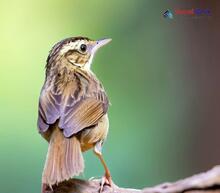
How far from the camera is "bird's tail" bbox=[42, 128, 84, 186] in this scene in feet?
5.52

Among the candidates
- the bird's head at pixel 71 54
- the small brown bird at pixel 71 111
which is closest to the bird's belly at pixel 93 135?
the small brown bird at pixel 71 111

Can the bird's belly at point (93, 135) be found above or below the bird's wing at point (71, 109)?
below

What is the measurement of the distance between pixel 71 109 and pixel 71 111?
1cm

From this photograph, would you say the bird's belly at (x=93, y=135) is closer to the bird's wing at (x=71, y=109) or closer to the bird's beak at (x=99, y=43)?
the bird's wing at (x=71, y=109)

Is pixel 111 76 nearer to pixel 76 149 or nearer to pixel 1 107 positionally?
pixel 1 107

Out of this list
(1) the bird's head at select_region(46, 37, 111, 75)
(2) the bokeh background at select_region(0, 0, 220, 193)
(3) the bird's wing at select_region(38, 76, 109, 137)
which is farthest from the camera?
(2) the bokeh background at select_region(0, 0, 220, 193)

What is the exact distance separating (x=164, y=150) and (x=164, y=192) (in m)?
0.86

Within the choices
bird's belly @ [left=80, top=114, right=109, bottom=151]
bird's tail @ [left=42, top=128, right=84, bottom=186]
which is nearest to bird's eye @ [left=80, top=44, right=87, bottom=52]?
bird's belly @ [left=80, top=114, right=109, bottom=151]

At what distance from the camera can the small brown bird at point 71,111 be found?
172 centimetres

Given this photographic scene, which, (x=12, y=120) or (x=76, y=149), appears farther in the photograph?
(x=12, y=120)

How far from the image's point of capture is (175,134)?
7.84ft

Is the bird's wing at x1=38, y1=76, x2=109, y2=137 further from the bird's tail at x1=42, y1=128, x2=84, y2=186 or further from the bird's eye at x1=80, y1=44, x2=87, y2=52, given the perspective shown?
the bird's eye at x1=80, y1=44, x2=87, y2=52

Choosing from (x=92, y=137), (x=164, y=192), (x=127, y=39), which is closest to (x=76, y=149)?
(x=92, y=137)

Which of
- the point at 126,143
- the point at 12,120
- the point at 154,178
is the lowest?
the point at 154,178
